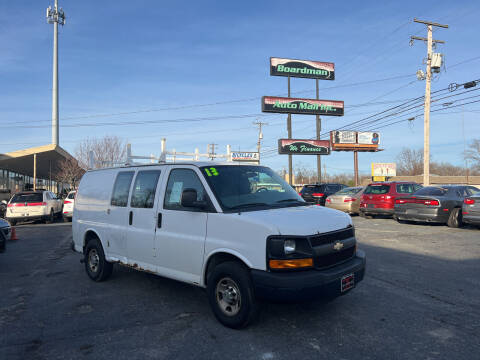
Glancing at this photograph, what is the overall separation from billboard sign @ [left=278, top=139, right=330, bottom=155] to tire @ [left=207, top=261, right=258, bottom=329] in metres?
33.3

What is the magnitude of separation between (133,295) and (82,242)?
197 centimetres

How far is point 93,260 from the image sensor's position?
6516 mm

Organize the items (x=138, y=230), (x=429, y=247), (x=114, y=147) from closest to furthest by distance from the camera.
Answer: (x=138, y=230) → (x=429, y=247) → (x=114, y=147)

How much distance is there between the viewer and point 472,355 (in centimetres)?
337

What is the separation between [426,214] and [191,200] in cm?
1071

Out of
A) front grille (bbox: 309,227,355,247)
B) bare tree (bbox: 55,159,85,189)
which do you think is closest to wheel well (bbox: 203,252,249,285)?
front grille (bbox: 309,227,355,247)

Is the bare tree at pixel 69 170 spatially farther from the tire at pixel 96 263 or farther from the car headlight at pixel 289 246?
the car headlight at pixel 289 246

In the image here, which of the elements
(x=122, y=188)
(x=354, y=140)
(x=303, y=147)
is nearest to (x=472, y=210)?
(x=122, y=188)

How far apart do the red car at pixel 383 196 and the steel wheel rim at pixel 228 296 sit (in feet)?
40.3

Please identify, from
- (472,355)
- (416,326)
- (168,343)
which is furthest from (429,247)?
(168,343)

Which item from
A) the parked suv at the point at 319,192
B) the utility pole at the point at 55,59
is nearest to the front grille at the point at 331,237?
the parked suv at the point at 319,192

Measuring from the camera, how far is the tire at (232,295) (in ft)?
12.6

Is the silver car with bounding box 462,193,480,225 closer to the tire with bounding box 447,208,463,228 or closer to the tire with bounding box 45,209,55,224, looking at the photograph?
the tire with bounding box 447,208,463,228

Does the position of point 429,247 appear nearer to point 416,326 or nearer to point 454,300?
point 454,300
